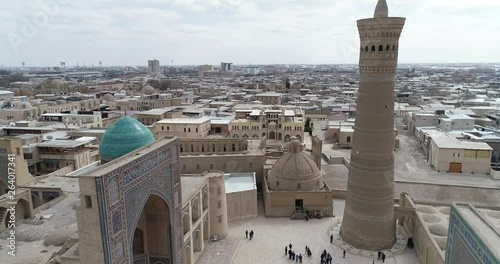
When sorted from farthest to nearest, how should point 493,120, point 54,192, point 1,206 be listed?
point 493,120 < point 54,192 < point 1,206

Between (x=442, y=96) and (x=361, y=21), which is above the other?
(x=361, y=21)

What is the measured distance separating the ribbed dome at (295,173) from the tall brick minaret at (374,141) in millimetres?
4762

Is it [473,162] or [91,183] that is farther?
[473,162]

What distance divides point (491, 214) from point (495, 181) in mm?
13385

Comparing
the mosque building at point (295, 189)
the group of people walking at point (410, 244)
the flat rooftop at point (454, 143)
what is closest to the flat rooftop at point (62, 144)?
the mosque building at point (295, 189)

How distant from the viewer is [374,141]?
61.4ft

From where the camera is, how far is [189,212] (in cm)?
1817

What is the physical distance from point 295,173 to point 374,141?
7281mm

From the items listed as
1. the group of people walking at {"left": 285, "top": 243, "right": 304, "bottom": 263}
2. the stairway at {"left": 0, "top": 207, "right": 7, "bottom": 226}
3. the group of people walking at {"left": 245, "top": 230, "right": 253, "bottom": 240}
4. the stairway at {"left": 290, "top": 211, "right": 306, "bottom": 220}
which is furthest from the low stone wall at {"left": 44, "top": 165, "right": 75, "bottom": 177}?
the group of people walking at {"left": 285, "top": 243, "right": 304, "bottom": 263}

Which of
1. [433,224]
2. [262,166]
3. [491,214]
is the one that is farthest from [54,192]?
[491,214]

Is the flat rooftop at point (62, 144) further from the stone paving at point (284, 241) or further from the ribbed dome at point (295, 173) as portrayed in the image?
the ribbed dome at point (295, 173)

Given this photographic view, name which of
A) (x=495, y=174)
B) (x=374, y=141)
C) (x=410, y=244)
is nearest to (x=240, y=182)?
(x=374, y=141)

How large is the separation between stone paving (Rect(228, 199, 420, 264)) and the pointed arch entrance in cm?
441

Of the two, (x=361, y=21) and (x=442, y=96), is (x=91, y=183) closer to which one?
(x=361, y=21)
